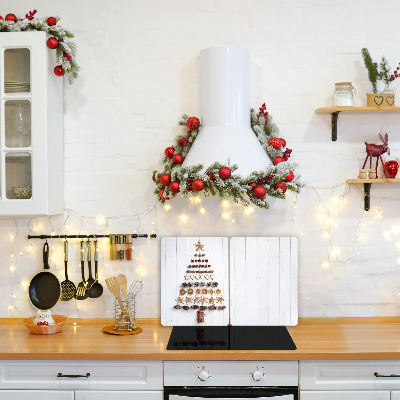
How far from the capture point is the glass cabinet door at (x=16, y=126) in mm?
2102

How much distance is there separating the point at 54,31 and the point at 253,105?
1045 millimetres

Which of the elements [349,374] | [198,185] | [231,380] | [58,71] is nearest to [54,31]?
[58,71]

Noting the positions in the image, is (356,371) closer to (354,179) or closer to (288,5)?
(354,179)

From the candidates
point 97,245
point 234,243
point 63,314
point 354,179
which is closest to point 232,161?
point 234,243

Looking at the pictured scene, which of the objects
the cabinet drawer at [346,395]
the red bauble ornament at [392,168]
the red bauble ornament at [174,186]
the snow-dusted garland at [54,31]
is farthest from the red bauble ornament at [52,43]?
the cabinet drawer at [346,395]

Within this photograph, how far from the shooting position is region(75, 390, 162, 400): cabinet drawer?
1930mm

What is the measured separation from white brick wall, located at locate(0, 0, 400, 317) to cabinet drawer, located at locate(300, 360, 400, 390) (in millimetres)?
463

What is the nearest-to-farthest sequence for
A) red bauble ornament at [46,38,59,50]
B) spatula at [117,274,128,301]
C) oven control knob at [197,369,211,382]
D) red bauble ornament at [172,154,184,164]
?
oven control knob at [197,369,211,382] < red bauble ornament at [46,38,59,50] < red bauble ornament at [172,154,184,164] < spatula at [117,274,128,301]

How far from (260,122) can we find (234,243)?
0.64 meters

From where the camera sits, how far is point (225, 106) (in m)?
2.15

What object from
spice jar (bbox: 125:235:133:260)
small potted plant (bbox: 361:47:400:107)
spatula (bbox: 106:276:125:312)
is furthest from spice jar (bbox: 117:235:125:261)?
small potted plant (bbox: 361:47:400:107)

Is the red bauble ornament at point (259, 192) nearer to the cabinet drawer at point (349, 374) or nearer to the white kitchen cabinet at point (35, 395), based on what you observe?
the cabinet drawer at point (349, 374)

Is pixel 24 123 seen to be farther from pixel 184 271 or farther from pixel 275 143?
pixel 275 143

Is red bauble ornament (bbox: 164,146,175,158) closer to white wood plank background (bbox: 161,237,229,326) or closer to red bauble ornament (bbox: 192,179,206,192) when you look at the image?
red bauble ornament (bbox: 192,179,206,192)
